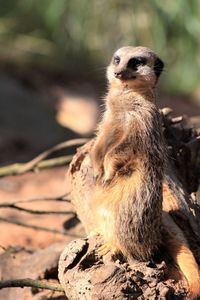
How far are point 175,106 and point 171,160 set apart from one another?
7.54 metres

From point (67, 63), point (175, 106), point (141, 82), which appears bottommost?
point (175, 106)

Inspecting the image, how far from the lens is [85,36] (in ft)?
33.6

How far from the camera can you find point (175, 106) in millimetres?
10719

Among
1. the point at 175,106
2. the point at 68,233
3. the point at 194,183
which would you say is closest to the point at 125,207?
the point at 194,183

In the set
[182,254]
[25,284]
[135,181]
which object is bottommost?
[25,284]

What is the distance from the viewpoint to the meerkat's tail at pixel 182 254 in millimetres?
2436

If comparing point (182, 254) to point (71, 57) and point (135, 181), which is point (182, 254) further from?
point (71, 57)

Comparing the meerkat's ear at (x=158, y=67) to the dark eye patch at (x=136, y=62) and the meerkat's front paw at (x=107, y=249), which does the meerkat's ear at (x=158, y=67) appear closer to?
the dark eye patch at (x=136, y=62)

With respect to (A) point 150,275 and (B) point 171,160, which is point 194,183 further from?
(A) point 150,275

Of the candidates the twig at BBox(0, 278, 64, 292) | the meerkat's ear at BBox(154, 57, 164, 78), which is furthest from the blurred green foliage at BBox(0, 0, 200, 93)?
the twig at BBox(0, 278, 64, 292)

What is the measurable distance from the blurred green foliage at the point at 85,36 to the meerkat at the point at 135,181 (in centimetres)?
518

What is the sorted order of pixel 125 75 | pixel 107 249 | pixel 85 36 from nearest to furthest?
pixel 107 249
pixel 125 75
pixel 85 36

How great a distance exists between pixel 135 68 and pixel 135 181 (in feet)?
1.67

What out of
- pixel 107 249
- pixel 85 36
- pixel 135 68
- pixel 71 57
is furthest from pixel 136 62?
pixel 71 57
